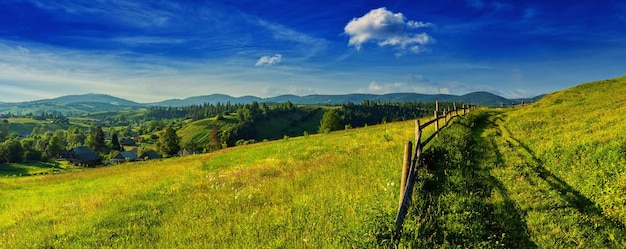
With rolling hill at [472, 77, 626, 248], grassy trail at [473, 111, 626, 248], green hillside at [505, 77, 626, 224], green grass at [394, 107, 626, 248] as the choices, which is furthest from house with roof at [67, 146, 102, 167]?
grassy trail at [473, 111, 626, 248]

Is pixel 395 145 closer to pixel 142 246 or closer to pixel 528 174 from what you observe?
pixel 528 174

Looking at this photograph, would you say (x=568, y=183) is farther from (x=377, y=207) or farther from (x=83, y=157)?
(x=83, y=157)

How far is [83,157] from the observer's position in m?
152

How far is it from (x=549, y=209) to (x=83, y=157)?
18851 centimetres

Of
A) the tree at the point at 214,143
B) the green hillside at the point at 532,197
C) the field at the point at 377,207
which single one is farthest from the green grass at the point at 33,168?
the green hillside at the point at 532,197

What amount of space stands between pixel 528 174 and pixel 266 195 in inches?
424

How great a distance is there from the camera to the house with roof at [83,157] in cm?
15000

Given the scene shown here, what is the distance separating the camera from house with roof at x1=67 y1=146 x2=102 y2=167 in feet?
492

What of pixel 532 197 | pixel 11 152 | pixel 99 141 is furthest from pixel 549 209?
pixel 99 141

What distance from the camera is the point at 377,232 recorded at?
23.1 feet

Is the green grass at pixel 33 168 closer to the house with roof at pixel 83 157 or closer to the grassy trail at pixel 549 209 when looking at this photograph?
the house with roof at pixel 83 157

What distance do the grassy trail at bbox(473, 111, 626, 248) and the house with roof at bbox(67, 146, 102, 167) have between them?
181695 millimetres

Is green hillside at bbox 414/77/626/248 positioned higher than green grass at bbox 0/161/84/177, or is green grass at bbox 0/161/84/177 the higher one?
green hillside at bbox 414/77/626/248

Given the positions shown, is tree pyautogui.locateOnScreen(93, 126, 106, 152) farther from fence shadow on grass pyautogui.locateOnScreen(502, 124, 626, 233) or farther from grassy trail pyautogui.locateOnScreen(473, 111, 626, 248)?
fence shadow on grass pyautogui.locateOnScreen(502, 124, 626, 233)
